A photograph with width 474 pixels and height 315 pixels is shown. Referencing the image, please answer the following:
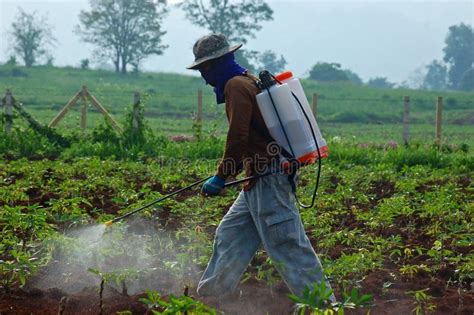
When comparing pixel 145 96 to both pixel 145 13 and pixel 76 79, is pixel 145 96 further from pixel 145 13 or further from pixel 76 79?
pixel 145 13

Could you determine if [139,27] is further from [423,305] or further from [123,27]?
[423,305]

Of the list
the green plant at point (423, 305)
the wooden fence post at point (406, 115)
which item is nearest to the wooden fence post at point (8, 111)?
the wooden fence post at point (406, 115)

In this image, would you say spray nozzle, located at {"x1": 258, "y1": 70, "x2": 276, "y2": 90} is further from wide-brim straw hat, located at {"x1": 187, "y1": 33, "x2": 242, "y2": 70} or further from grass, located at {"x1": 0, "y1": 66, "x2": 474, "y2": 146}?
grass, located at {"x1": 0, "y1": 66, "x2": 474, "y2": 146}

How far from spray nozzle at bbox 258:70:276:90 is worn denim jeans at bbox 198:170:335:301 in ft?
1.75

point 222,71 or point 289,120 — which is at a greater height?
point 222,71

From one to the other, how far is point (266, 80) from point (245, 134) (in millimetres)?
341

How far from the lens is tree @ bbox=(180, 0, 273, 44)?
→ 53.8 metres

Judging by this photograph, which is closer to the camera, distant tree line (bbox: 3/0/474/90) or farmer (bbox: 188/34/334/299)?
farmer (bbox: 188/34/334/299)

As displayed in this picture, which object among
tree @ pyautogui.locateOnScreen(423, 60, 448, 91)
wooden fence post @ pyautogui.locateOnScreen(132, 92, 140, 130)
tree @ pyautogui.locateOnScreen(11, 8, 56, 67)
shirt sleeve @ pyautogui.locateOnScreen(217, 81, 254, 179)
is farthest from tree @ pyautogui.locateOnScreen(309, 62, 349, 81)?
shirt sleeve @ pyautogui.locateOnScreen(217, 81, 254, 179)

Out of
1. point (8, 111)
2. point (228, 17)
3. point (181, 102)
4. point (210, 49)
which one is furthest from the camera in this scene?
point (228, 17)

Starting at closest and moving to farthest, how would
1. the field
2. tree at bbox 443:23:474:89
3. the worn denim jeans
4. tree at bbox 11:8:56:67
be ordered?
1. the worn denim jeans
2. the field
3. tree at bbox 11:8:56:67
4. tree at bbox 443:23:474:89

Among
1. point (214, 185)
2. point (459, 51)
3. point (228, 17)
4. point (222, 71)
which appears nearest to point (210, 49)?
point (222, 71)

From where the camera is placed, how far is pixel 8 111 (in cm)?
1434

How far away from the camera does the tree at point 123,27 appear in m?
55.6
